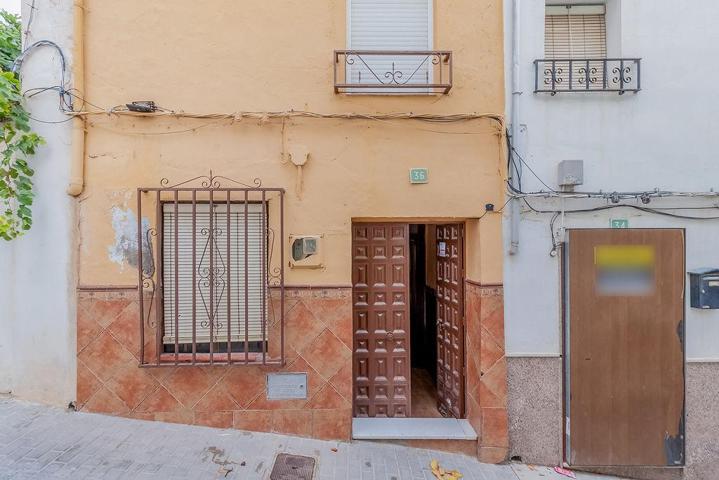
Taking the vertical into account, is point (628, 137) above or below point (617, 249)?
above

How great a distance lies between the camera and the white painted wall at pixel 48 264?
413 centimetres

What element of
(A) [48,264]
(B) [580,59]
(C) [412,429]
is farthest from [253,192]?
(B) [580,59]

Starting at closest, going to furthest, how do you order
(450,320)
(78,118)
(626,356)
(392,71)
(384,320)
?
(78,118) → (626,356) → (392,71) → (384,320) → (450,320)

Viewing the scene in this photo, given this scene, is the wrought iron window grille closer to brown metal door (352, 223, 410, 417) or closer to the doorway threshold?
brown metal door (352, 223, 410, 417)

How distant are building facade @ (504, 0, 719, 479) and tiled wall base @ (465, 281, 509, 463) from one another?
0.12 m

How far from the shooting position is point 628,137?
4.29 meters

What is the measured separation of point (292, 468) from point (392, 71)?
13.5 ft

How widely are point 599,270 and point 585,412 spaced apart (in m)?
1.48

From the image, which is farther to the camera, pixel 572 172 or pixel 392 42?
pixel 392 42

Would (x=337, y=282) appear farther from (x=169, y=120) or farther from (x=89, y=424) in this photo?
(x=89, y=424)

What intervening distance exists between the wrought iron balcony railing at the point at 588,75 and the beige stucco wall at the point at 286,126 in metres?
0.56

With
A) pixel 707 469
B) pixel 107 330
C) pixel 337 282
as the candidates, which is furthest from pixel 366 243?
pixel 707 469

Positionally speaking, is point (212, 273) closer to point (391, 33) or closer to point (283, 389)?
point (283, 389)

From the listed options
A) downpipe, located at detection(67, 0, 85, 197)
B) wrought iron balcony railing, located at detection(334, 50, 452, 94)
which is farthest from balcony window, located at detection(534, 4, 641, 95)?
downpipe, located at detection(67, 0, 85, 197)
